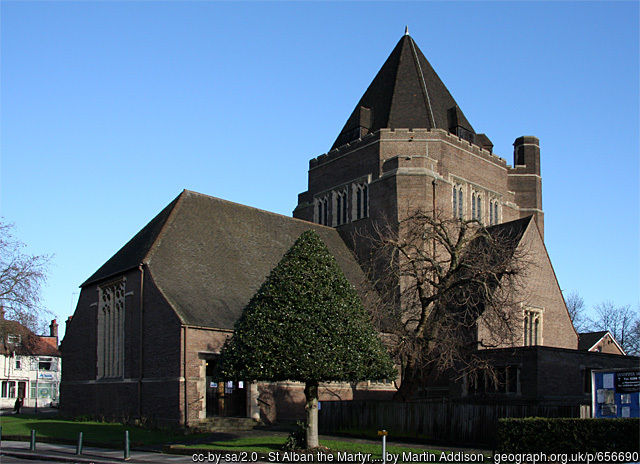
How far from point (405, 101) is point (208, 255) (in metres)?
19.3

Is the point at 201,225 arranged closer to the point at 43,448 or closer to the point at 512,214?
the point at 43,448

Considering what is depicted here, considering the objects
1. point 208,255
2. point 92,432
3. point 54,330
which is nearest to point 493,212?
point 208,255

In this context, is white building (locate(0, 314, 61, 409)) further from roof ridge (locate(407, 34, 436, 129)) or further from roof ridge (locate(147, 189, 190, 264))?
roof ridge (locate(407, 34, 436, 129))

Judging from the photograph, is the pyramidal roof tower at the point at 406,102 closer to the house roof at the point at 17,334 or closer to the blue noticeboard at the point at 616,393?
the house roof at the point at 17,334

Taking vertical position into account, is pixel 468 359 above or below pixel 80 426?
above

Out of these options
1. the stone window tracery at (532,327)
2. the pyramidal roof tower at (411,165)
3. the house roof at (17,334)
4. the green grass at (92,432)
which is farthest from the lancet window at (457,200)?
the house roof at (17,334)

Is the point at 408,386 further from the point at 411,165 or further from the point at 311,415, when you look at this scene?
the point at 411,165

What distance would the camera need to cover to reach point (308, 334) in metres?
19.2

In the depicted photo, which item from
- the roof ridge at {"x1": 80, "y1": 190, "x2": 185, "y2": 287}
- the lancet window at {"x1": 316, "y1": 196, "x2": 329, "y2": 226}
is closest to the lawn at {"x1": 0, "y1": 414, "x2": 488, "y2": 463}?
the roof ridge at {"x1": 80, "y1": 190, "x2": 185, "y2": 287}

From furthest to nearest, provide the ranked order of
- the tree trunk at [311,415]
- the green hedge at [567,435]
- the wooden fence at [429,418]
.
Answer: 1. the wooden fence at [429,418]
2. the tree trunk at [311,415]
3. the green hedge at [567,435]

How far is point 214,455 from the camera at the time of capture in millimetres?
20297

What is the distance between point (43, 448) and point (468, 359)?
19.6 metres

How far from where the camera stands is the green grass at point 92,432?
81.7ft

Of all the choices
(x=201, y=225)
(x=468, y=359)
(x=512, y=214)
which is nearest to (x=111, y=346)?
(x=201, y=225)
